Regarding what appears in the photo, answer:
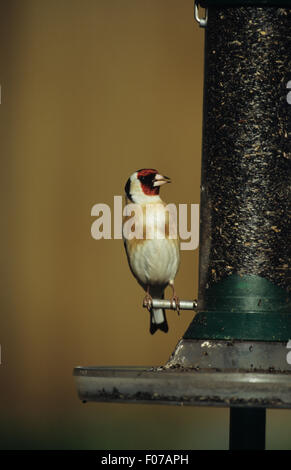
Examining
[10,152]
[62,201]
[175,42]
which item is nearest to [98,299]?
[62,201]

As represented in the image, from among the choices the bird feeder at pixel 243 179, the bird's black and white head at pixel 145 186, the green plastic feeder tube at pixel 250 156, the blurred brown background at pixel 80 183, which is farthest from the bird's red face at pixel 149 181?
the blurred brown background at pixel 80 183

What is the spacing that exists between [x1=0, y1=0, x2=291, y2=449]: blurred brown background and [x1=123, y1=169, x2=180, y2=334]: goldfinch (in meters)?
4.31

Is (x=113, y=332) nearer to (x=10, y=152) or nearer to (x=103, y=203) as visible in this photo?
(x=103, y=203)

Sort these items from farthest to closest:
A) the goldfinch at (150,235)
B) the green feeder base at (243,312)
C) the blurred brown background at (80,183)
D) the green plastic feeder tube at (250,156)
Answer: the blurred brown background at (80,183) → the goldfinch at (150,235) → the green plastic feeder tube at (250,156) → the green feeder base at (243,312)

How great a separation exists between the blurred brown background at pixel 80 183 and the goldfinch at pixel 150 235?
4.31m

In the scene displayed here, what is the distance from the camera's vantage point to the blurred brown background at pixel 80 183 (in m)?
9.27

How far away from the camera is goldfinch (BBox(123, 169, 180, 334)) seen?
4.70 metres

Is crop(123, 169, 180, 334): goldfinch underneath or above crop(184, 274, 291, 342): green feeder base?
above

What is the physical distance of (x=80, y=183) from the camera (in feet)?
31.1

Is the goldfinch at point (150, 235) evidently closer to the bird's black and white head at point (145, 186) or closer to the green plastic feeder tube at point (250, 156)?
the bird's black and white head at point (145, 186)

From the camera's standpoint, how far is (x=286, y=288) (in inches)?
154

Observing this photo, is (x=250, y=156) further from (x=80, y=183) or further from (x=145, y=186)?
(x=80, y=183)

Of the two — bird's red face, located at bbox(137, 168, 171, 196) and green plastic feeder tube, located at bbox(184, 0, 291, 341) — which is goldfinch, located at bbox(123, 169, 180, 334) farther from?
green plastic feeder tube, located at bbox(184, 0, 291, 341)

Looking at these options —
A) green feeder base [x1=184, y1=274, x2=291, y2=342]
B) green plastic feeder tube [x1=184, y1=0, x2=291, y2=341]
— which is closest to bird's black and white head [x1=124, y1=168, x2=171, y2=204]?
green plastic feeder tube [x1=184, y1=0, x2=291, y2=341]
